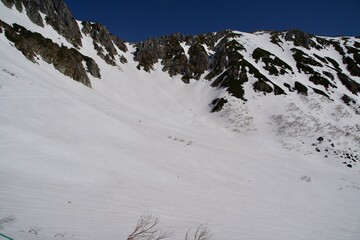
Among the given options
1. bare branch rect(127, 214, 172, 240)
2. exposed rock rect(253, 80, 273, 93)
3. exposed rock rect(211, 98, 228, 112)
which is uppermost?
exposed rock rect(253, 80, 273, 93)

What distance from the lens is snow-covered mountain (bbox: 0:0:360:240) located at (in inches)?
282

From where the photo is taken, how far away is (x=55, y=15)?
57.8 m

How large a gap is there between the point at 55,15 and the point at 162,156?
5717 cm

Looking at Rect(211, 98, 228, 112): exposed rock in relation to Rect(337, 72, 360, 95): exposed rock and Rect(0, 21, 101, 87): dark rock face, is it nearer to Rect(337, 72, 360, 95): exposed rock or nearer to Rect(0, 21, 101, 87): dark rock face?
Rect(0, 21, 101, 87): dark rock face

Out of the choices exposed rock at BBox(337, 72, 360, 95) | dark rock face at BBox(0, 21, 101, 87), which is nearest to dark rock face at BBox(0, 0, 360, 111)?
dark rock face at BBox(0, 21, 101, 87)

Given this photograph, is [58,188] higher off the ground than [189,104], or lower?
lower

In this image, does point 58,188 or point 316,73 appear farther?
point 316,73

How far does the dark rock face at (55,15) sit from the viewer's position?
161ft

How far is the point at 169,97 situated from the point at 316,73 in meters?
39.0

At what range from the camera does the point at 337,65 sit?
76375 mm

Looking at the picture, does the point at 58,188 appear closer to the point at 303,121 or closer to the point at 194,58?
the point at 303,121

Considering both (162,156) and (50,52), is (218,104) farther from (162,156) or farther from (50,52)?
(162,156)

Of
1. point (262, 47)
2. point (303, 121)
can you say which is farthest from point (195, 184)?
point (262, 47)

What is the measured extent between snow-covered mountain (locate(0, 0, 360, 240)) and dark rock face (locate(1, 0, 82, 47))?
37 centimetres
